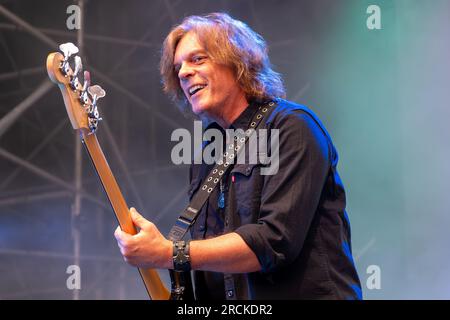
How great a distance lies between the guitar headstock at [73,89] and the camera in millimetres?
1643

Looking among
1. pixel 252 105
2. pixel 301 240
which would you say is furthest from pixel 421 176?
pixel 301 240

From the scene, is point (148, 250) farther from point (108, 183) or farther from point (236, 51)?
point (236, 51)

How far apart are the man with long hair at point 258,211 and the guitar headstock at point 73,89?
32 centimetres

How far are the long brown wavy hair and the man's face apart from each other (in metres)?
0.02

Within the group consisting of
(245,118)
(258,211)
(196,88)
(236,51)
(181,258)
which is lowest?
(181,258)

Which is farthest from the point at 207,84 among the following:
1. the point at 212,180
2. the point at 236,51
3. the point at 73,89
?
the point at 73,89

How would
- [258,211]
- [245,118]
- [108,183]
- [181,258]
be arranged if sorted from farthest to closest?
[245,118] → [108,183] → [258,211] → [181,258]

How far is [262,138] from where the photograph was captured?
1.76 meters

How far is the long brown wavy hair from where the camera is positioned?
198 centimetres

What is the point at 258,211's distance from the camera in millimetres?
1668

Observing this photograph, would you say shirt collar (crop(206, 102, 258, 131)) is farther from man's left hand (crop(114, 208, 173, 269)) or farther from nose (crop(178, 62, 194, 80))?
man's left hand (crop(114, 208, 173, 269))

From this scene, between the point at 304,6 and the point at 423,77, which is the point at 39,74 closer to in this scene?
the point at 304,6

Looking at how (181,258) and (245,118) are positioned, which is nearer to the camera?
(181,258)

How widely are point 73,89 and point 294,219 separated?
2.51ft
